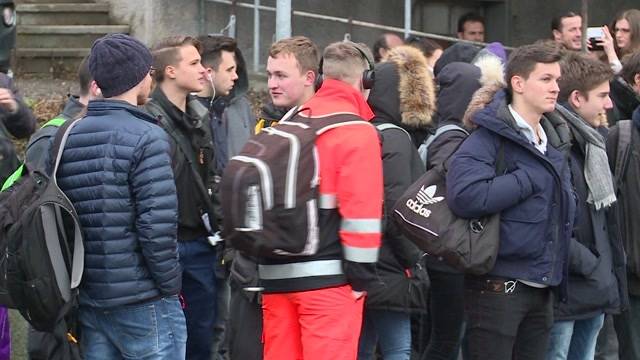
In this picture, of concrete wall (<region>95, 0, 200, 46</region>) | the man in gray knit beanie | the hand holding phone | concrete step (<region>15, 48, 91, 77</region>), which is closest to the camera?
the man in gray knit beanie

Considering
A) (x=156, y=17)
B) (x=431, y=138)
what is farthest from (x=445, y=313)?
(x=156, y=17)

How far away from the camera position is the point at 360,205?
4.69 metres

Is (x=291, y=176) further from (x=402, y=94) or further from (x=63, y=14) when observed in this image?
(x=63, y=14)

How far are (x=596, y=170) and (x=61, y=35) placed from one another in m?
5.98

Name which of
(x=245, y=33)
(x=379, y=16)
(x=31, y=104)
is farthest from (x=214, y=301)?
(x=379, y=16)

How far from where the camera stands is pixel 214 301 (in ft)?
21.0

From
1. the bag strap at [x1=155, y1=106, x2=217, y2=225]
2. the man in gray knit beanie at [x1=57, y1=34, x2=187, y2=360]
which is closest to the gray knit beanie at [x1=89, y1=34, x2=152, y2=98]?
the man in gray knit beanie at [x1=57, y1=34, x2=187, y2=360]

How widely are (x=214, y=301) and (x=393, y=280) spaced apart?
46.7 inches

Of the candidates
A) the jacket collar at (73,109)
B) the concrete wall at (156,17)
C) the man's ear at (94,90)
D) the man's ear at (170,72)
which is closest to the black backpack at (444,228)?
the man's ear at (170,72)

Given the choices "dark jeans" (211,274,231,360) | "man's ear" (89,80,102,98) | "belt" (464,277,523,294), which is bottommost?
"dark jeans" (211,274,231,360)

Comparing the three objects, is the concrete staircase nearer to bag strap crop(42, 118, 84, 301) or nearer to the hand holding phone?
the hand holding phone

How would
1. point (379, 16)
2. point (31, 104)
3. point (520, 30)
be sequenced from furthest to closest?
point (520, 30) → point (379, 16) → point (31, 104)

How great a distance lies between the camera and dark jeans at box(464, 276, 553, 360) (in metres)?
5.11

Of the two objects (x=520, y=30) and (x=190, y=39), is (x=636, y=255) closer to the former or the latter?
(x=190, y=39)
